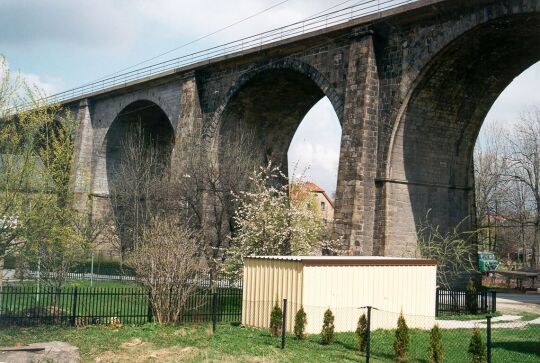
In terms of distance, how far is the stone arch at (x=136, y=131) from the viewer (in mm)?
41438

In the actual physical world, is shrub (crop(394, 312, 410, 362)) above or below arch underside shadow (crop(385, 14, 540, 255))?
below

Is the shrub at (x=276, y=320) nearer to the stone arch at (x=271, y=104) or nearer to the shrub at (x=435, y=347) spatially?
the shrub at (x=435, y=347)

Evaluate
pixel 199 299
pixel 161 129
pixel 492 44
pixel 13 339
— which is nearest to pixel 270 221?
A: pixel 199 299

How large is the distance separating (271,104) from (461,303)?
49.5 feet

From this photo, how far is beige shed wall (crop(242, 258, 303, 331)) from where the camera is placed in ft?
54.4

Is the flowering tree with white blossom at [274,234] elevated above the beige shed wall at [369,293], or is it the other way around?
the flowering tree with white blossom at [274,234]

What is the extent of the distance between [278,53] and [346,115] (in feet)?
19.6

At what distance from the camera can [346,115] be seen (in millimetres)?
25547

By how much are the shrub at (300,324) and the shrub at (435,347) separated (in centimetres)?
351

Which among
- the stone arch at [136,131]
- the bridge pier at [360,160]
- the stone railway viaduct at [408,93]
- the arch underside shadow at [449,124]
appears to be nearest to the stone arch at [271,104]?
the stone railway viaduct at [408,93]

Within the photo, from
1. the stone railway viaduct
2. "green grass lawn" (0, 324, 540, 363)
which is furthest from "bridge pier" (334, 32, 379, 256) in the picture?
"green grass lawn" (0, 324, 540, 363)

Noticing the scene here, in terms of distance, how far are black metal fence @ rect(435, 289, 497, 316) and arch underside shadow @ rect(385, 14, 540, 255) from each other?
2779 mm

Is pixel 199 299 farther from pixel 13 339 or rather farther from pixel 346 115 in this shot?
pixel 346 115

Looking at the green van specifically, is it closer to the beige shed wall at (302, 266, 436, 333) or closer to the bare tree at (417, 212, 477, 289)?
the bare tree at (417, 212, 477, 289)
